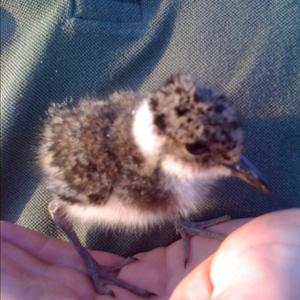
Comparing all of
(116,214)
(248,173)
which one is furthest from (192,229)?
(248,173)

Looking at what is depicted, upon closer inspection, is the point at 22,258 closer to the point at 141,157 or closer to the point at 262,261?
the point at 141,157

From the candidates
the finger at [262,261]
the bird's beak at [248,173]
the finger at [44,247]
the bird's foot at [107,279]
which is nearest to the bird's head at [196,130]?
the bird's beak at [248,173]

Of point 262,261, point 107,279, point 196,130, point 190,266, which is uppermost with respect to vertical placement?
point 196,130

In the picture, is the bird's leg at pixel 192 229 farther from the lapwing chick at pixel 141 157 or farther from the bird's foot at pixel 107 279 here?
the bird's foot at pixel 107 279

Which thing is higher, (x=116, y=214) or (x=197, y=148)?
(x=197, y=148)

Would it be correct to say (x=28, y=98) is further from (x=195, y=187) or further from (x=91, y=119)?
(x=195, y=187)

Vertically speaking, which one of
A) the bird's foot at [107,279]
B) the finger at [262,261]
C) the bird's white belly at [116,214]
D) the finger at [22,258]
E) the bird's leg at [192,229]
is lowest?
the bird's foot at [107,279]

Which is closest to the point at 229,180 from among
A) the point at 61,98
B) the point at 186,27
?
the point at 186,27
